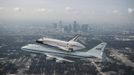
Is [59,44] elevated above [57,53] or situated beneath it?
elevated above

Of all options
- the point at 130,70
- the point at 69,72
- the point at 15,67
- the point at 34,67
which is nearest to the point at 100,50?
the point at 69,72

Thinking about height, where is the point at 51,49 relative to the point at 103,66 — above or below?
above

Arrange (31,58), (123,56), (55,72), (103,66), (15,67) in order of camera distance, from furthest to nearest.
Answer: (123,56)
(31,58)
(103,66)
(15,67)
(55,72)

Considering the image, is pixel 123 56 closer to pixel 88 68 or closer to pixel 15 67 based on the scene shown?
pixel 88 68

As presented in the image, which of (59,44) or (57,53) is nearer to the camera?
(59,44)

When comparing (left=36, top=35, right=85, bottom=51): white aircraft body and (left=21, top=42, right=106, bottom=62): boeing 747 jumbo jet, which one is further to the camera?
(left=21, top=42, right=106, bottom=62): boeing 747 jumbo jet

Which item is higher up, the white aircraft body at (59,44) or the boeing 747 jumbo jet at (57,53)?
the white aircraft body at (59,44)

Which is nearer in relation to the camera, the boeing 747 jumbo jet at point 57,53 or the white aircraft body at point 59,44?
the white aircraft body at point 59,44

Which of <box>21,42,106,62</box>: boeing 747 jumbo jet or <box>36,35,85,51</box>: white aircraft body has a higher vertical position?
<box>36,35,85,51</box>: white aircraft body

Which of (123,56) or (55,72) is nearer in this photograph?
(55,72)

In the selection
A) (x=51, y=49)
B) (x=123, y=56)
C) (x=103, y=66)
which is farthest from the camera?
(x=123, y=56)

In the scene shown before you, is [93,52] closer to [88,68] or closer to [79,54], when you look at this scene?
[79,54]
